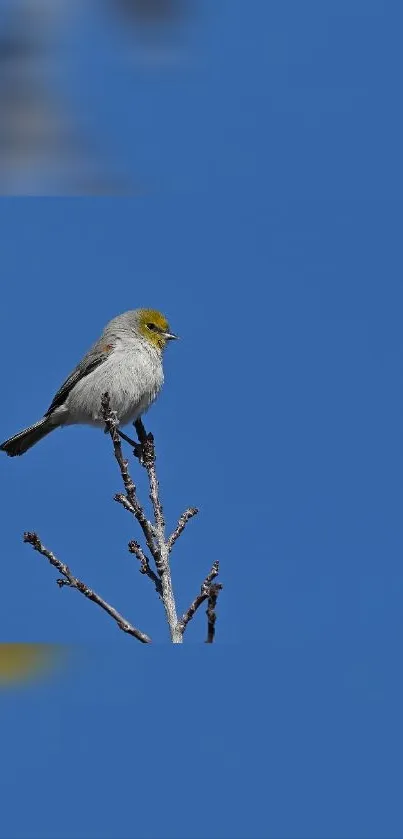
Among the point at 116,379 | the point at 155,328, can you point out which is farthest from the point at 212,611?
the point at 155,328

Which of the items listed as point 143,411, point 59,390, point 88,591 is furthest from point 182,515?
point 59,390

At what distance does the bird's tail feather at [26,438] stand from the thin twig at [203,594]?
10.1ft

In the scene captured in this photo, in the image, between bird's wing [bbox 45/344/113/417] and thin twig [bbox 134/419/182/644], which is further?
bird's wing [bbox 45/344/113/417]

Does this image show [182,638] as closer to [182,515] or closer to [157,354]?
[182,515]

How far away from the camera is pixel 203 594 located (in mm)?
3221

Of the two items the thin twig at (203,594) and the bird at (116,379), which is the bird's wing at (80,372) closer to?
the bird at (116,379)

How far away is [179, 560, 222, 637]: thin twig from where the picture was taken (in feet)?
10.3

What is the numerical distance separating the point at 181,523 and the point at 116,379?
7.80 feet

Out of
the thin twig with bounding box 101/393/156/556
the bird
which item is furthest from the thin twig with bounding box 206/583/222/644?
the bird

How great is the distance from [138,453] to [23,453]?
135cm

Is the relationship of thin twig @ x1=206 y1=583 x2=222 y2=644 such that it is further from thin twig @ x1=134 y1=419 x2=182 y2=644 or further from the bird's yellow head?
the bird's yellow head

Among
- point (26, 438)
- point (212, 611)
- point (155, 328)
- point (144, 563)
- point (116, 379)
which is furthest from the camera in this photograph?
point (155, 328)

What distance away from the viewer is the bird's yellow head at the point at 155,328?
20.9ft

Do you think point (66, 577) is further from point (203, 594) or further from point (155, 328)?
point (155, 328)
